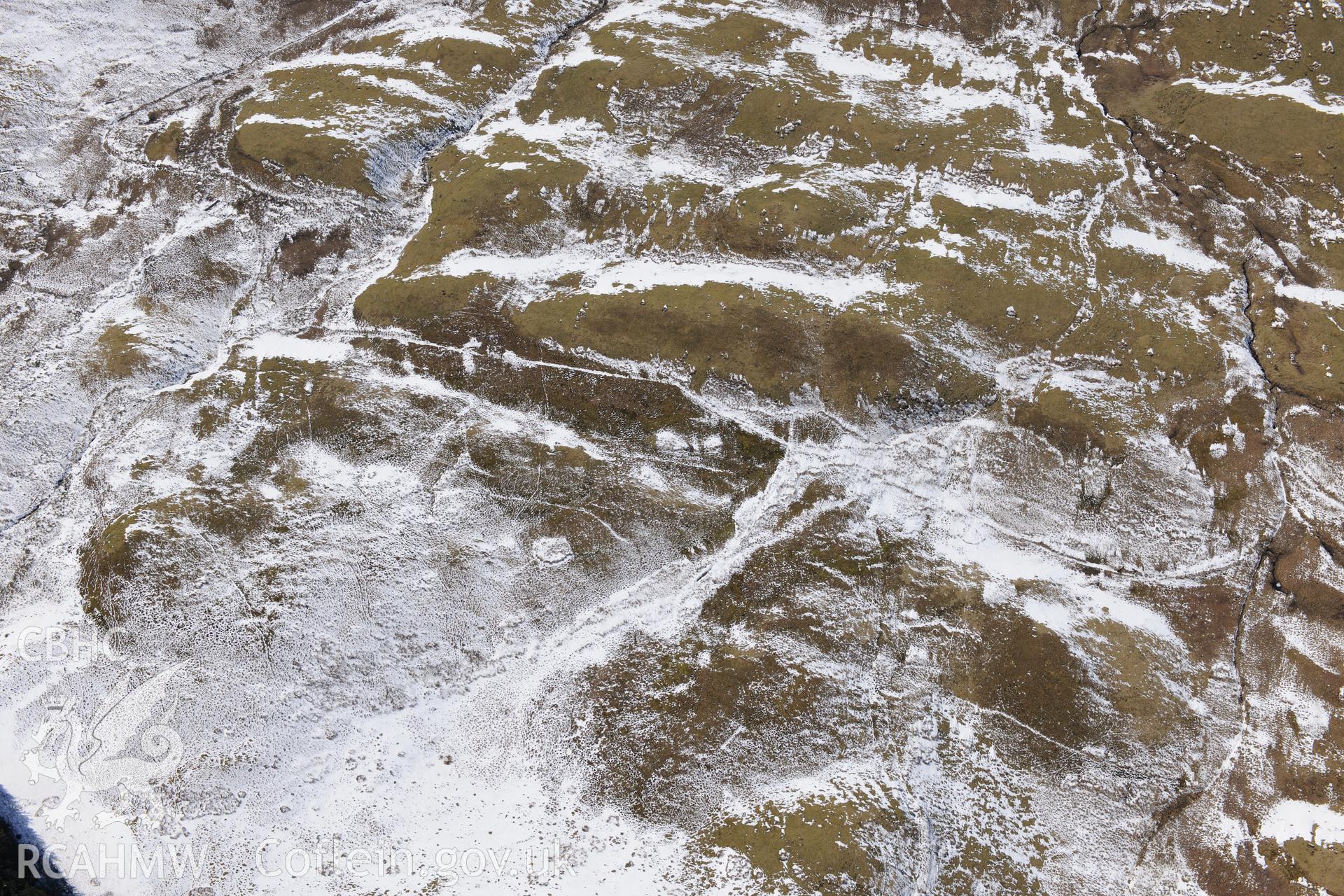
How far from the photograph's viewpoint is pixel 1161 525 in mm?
36250

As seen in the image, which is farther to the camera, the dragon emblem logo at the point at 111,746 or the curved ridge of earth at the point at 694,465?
the dragon emblem logo at the point at 111,746

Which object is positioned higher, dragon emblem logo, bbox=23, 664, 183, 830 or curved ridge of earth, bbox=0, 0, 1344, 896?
curved ridge of earth, bbox=0, 0, 1344, 896

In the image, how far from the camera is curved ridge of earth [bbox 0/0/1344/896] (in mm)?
29859

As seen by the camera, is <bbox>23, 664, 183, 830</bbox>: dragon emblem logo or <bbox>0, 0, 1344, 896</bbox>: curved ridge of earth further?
<bbox>23, 664, 183, 830</bbox>: dragon emblem logo

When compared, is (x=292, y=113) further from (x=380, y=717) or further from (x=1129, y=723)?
(x=1129, y=723)

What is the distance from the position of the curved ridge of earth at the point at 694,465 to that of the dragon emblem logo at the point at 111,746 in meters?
0.18

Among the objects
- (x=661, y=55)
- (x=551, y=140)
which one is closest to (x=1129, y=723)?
(x=551, y=140)

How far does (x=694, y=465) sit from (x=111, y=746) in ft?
98.2

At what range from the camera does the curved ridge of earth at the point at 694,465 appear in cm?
2986

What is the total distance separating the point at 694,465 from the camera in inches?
1544

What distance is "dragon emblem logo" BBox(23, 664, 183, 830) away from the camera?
98.9ft

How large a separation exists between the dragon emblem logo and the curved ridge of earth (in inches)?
7.1

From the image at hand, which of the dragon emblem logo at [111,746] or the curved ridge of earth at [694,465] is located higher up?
the curved ridge of earth at [694,465]

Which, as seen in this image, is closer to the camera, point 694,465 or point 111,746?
point 111,746
